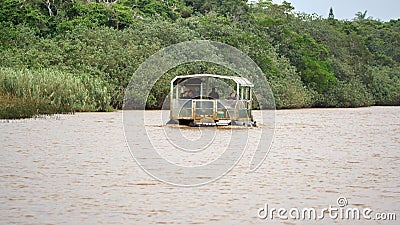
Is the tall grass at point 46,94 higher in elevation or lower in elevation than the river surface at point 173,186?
higher

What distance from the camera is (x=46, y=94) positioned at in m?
31.3

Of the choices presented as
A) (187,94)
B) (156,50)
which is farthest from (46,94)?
(156,50)

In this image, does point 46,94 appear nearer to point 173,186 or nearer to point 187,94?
point 187,94

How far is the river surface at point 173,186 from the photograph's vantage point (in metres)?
9.26

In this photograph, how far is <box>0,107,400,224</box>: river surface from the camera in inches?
364

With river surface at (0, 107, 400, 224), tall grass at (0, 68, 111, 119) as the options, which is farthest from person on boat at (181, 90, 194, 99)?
river surface at (0, 107, 400, 224)

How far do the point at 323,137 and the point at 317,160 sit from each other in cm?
696

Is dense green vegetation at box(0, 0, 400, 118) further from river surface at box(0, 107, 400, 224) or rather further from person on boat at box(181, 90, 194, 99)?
river surface at box(0, 107, 400, 224)

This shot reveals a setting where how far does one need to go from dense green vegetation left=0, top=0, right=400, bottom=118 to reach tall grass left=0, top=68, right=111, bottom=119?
44mm

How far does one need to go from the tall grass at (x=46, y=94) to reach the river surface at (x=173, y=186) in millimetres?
8279

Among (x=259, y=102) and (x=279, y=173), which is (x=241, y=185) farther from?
(x=259, y=102)

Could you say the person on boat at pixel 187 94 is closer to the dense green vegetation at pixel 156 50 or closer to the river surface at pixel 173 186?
the dense green vegetation at pixel 156 50

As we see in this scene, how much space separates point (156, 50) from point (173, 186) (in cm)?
3309

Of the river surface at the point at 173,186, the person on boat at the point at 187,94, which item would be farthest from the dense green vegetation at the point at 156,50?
the river surface at the point at 173,186
